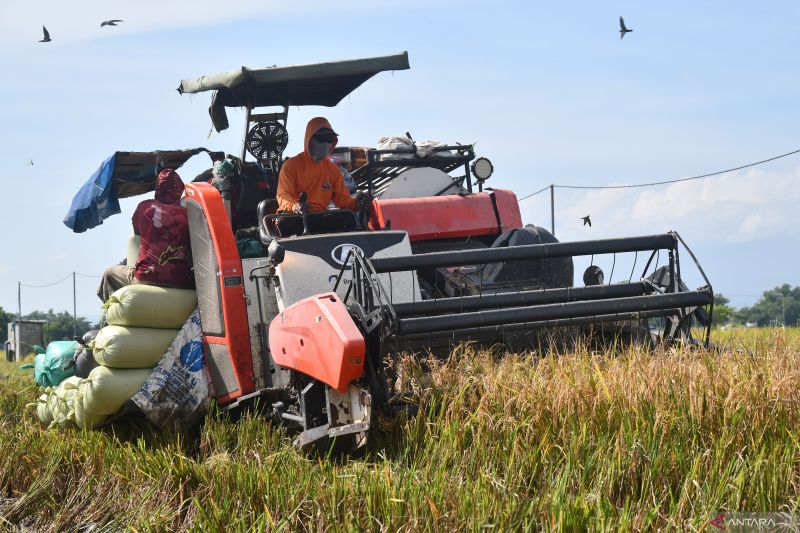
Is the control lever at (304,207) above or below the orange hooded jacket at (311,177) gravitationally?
below

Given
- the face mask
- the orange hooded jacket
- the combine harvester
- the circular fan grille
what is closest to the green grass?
the combine harvester

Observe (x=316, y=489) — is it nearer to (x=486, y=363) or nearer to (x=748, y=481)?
(x=486, y=363)

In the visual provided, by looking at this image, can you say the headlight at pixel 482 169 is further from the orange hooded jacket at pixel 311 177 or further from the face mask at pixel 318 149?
the face mask at pixel 318 149

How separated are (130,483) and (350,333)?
1450 mm

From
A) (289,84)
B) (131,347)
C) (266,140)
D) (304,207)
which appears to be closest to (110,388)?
(131,347)

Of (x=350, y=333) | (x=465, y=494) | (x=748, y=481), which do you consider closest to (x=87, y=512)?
(x=350, y=333)

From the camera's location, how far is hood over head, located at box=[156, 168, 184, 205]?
790 cm

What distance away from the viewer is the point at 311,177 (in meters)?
8.37

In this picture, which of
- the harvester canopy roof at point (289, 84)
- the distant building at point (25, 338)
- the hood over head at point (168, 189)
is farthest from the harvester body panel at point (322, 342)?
the distant building at point (25, 338)

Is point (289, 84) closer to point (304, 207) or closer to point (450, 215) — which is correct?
point (304, 207)

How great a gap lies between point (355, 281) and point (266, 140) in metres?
2.84

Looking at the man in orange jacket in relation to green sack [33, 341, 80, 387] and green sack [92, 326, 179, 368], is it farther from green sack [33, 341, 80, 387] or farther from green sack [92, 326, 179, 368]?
green sack [33, 341, 80, 387]

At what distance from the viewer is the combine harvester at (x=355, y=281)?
5.96m

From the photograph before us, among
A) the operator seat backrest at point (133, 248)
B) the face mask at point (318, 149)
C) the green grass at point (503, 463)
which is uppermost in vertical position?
the face mask at point (318, 149)
